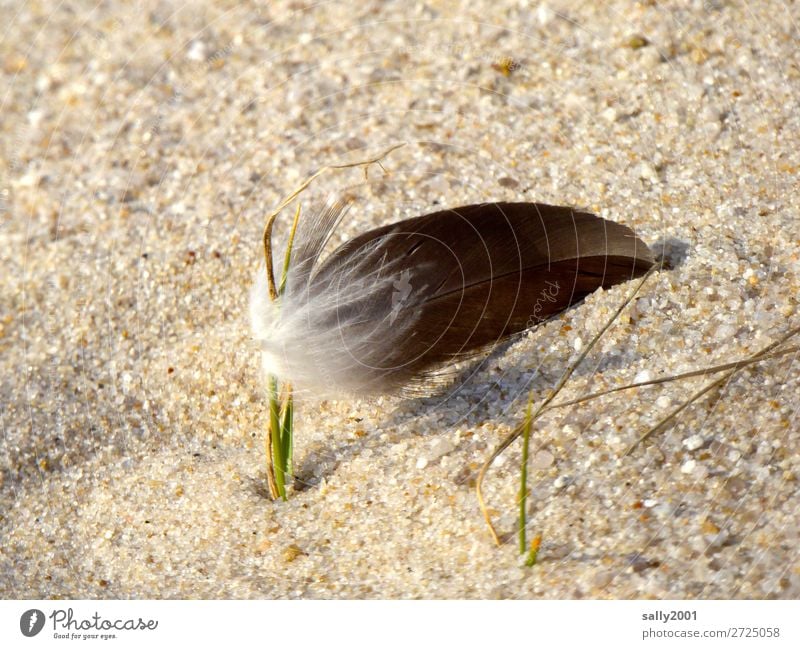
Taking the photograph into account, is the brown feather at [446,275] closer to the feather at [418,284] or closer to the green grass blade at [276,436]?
the feather at [418,284]

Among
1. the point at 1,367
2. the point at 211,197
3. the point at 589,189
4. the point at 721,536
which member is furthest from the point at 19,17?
the point at 721,536

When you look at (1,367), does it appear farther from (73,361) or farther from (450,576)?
(450,576)

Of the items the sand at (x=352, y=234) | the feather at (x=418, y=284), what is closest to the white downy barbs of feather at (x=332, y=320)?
the feather at (x=418, y=284)

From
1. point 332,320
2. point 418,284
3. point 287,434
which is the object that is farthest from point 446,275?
point 287,434

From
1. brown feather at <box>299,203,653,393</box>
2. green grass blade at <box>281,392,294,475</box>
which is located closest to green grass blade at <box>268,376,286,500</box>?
green grass blade at <box>281,392,294,475</box>

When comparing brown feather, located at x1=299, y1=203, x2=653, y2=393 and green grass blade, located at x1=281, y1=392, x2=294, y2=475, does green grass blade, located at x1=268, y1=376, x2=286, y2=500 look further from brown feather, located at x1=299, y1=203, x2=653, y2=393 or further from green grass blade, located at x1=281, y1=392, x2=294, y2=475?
brown feather, located at x1=299, y1=203, x2=653, y2=393

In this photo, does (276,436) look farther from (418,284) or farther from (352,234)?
(352,234)
